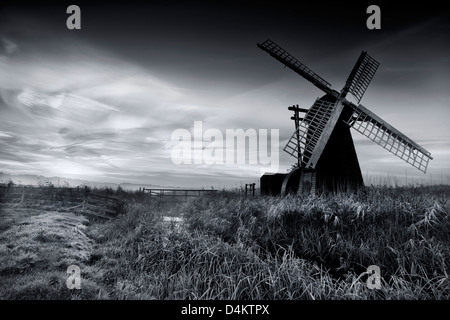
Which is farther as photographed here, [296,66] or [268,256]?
[296,66]

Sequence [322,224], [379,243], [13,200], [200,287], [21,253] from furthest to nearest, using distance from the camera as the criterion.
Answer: [13,200], [322,224], [21,253], [379,243], [200,287]

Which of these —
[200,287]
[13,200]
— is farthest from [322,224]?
[13,200]

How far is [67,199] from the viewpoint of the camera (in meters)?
16.4

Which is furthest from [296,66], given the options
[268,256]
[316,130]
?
[268,256]

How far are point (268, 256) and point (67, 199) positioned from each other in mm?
15153

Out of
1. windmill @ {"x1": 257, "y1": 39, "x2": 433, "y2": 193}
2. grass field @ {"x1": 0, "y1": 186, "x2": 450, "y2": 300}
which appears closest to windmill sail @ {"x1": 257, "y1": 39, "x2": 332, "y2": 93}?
windmill @ {"x1": 257, "y1": 39, "x2": 433, "y2": 193}

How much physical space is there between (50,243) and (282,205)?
6.61 meters

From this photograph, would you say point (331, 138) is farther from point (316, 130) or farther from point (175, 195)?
point (175, 195)

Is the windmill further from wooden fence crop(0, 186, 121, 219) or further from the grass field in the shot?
wooden fence crop(0, 186, 121, 219)

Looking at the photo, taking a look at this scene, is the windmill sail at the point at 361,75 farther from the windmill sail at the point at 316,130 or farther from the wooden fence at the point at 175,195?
the wooden fence at the point at 175,195

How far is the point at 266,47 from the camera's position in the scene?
1376 cm

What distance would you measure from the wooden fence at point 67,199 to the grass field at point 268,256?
6.63m
